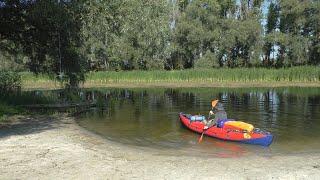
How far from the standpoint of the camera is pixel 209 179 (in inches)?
393

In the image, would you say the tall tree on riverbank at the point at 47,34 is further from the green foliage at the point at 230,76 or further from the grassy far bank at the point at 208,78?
the green foliage at the point at 230,76

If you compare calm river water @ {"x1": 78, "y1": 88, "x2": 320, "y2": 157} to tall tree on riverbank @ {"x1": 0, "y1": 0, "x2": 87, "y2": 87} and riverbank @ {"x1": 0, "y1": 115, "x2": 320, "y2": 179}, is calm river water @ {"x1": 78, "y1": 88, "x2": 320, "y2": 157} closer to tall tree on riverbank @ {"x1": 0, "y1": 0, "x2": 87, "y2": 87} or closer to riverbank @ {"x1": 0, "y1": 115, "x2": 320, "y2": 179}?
riverbank @ {"x1": 0, "y1": 115, "x2": 320, "y2": 179}

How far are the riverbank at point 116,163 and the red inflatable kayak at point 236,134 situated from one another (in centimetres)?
183

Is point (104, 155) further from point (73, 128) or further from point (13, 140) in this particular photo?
point (73, 128)

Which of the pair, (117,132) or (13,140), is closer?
(13,140)

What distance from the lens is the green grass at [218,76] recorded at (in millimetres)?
52594

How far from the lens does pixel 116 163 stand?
1159cm

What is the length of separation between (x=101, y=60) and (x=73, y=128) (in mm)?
49672

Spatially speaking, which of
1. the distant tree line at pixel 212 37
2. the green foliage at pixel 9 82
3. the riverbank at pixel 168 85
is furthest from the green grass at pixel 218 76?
the green foliage at pixel 9 82

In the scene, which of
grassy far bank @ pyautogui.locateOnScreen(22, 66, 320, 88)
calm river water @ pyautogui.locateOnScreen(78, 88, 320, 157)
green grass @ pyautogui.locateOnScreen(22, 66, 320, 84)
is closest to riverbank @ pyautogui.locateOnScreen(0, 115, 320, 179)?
calm river water @ pyautogui.locateOnScreen(78, 88, 320, 157)

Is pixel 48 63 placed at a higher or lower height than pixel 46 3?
lower

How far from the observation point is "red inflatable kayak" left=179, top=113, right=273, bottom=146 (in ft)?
50.2

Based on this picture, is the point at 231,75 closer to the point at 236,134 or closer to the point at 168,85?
the point at 168,85

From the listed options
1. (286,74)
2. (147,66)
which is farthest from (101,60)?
(286,74)
